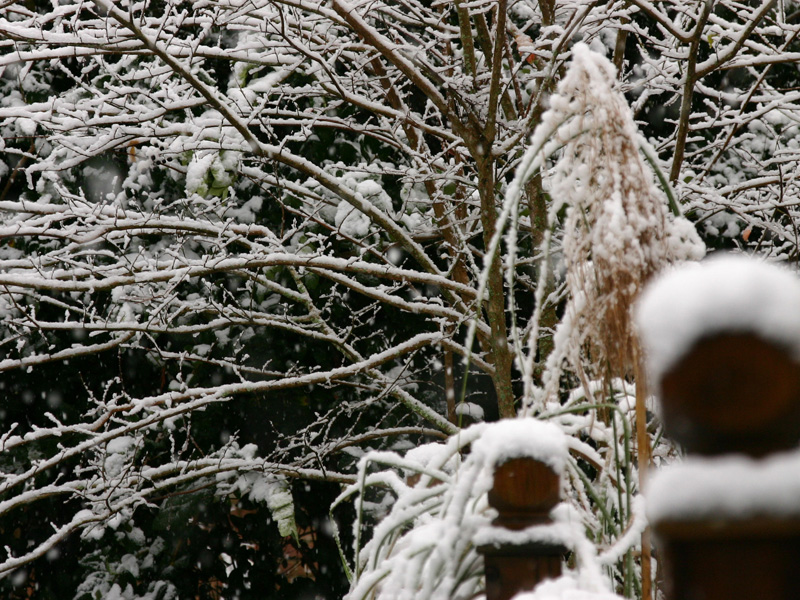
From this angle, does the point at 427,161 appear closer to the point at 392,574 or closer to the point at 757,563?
the point at 392,574

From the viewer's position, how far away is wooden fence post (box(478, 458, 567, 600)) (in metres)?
0.70

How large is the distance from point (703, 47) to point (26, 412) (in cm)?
376

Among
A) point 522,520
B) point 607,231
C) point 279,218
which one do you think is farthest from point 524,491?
point 279,218

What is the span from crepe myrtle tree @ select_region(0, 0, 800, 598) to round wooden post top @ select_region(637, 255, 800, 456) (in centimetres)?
181

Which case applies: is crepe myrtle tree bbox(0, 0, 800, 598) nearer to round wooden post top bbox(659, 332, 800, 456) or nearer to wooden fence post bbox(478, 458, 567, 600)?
wooden fence post bbox(478, 458, 567, 600)

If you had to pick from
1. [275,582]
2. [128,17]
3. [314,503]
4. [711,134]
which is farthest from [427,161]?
[275,582]

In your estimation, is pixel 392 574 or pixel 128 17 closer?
pixel 392 574

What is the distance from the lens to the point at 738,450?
34cm

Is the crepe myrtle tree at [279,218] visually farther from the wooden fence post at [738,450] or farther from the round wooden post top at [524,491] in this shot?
the wooden fence post at [738,450]

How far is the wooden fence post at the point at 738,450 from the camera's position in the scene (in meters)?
0.33

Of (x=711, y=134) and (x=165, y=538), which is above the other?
(x=711, y=134)

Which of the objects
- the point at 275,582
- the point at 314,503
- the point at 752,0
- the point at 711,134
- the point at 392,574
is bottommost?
the point at 275,582

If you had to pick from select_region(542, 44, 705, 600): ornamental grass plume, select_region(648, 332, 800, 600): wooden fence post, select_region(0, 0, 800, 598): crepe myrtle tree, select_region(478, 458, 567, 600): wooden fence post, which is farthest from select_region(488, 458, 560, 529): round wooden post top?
select_region(0, 0, 800, 598): crepe myrtle tree

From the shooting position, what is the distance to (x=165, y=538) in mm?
3322
